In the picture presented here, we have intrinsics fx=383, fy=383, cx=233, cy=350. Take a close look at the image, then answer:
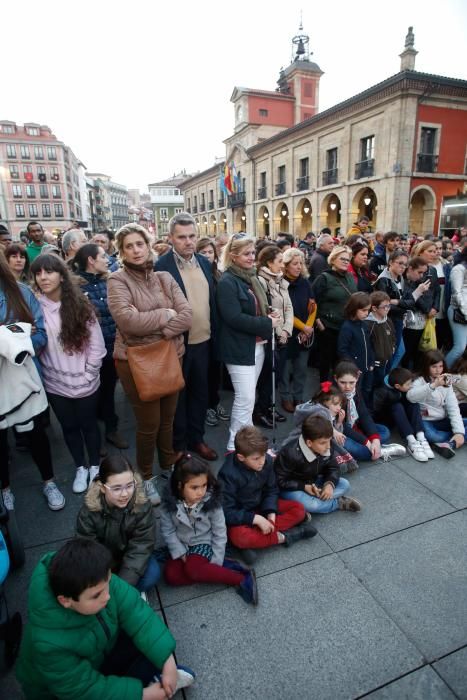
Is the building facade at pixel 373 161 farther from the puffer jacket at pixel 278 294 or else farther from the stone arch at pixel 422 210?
the puffer jacket at pixel 278 294

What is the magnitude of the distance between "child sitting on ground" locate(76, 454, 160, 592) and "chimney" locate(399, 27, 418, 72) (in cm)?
2189

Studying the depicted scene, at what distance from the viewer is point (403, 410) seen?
3.80 meters

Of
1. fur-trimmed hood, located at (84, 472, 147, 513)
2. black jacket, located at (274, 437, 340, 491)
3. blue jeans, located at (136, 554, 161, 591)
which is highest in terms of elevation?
fur-trimmed hood, located at (84, 472, 147, 513)

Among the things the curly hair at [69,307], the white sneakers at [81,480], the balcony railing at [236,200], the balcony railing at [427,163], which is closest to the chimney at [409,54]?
the balcony railing at [427,163]

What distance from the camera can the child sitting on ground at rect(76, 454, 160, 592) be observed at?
6.70ft

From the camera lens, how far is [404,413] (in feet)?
12.5

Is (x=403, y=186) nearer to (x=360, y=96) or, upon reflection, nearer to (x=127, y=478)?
(x=360, y=96)

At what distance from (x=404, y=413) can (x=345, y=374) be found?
2.67 ft

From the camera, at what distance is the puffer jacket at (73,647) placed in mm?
1376

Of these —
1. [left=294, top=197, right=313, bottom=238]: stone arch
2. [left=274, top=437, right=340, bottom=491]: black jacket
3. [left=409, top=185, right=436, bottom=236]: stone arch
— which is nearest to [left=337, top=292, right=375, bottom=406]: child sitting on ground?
[left=274, top=437, right=340, bottom=491]: black jacket

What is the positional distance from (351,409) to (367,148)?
2048cm

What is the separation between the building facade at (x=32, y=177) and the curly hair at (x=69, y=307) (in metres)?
63.2

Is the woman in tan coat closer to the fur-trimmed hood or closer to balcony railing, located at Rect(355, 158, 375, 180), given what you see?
the fur-trimmed hood

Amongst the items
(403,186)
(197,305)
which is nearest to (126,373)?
(197,305)
